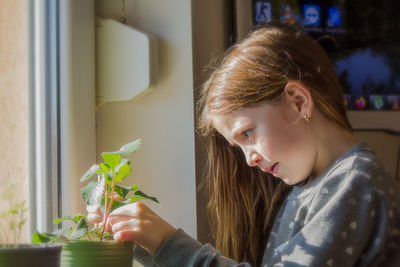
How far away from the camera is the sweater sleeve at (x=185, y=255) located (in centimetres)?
96

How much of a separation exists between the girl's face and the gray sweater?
61mm

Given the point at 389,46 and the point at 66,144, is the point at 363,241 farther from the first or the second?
the point at 389,46

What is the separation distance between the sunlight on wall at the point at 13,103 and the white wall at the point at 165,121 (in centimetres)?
20

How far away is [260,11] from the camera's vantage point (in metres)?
1.55

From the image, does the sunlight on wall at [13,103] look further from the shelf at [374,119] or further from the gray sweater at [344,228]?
the shelf at [374,119]

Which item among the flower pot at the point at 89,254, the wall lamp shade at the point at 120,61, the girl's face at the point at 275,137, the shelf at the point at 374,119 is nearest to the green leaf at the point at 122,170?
the flower pot at the point at 89,254

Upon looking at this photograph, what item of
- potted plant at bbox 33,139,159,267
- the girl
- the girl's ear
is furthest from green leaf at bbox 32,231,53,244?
the girl's ear

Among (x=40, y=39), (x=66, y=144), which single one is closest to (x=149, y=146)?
(x=66, y=144)

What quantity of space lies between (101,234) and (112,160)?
0.13 m

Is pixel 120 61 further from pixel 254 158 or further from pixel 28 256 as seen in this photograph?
pixel 28 256

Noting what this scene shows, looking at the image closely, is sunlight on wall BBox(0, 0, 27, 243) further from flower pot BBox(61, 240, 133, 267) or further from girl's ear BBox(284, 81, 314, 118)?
girl's ear BBox(284, 81, 314, 118)

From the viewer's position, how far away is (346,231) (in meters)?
0.88

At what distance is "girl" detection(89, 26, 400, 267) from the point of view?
90cm

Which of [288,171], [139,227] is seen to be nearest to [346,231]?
[288,171]
